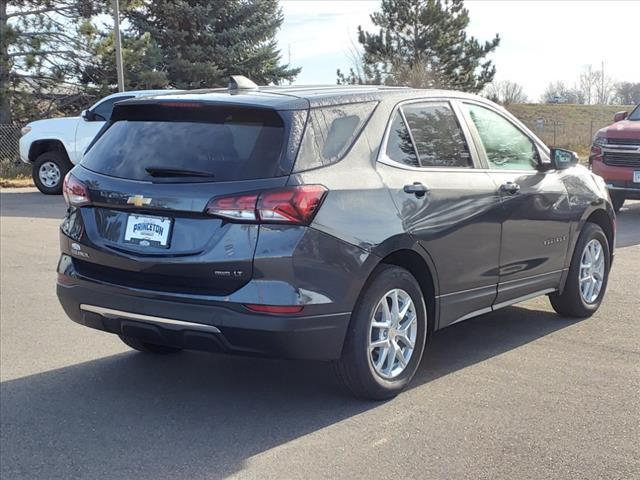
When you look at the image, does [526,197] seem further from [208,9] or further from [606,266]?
[208,9]

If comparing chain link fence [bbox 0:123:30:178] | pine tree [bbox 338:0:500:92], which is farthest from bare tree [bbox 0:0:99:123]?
pine tree [bbox 338:0:500:92]

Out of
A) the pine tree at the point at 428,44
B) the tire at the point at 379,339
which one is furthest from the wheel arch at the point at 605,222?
the pine tree at the point at 428,44

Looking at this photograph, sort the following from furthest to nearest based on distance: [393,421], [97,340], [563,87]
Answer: [563,87] < [97,340] < [393,421]

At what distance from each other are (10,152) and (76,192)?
67.5ft

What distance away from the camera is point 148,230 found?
413cm

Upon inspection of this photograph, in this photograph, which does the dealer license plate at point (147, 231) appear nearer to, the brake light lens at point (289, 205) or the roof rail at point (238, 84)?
the brake light lens at point (289, 205)

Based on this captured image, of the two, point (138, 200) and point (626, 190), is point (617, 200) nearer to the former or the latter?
point (626, 190)

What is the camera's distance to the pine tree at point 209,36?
29.9 meters

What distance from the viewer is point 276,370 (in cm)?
514

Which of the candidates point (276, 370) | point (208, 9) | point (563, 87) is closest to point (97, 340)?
point (276, 370)

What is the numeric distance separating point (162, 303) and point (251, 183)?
0.79 metres

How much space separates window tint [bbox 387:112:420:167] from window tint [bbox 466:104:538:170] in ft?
2.68

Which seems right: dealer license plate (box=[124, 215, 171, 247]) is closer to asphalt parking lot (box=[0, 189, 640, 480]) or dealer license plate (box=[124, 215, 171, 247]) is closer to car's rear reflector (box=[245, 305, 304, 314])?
car's rear reflector (box=[245, 305, 304, 314])

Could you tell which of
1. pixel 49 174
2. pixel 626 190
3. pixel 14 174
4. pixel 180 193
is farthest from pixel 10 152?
pixel 180 193
